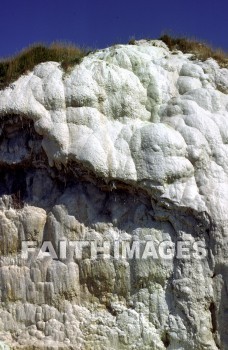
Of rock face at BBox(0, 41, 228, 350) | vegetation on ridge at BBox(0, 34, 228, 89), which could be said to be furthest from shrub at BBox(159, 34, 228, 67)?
rock face at BBox(0, 41, 228, 350)

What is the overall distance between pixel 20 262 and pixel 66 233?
914 mm

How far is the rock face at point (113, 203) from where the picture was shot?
7445mm

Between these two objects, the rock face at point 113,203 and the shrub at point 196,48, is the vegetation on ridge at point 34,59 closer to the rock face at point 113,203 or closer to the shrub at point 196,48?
the rock face at point 113,203

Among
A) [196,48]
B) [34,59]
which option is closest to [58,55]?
[34,59]

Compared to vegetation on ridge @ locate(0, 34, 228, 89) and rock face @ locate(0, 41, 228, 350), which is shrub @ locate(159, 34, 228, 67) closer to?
vegetation on ridge @ locate(0, 34, 228, 89)

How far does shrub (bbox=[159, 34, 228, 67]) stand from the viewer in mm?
9078

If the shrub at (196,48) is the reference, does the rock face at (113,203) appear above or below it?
below

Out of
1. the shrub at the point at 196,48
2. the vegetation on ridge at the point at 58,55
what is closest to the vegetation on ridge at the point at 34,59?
the vegetation on ridge at the point at 58,55

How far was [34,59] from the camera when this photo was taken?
356 inches

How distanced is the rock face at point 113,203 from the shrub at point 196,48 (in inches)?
22.5

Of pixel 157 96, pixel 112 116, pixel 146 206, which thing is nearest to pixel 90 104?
pixel 112 116

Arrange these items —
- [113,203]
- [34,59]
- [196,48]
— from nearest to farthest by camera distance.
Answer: [113,203] < [34,59] < [196,48]

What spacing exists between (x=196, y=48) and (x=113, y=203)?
3669 mm

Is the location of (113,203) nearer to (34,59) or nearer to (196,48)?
(34,59)
